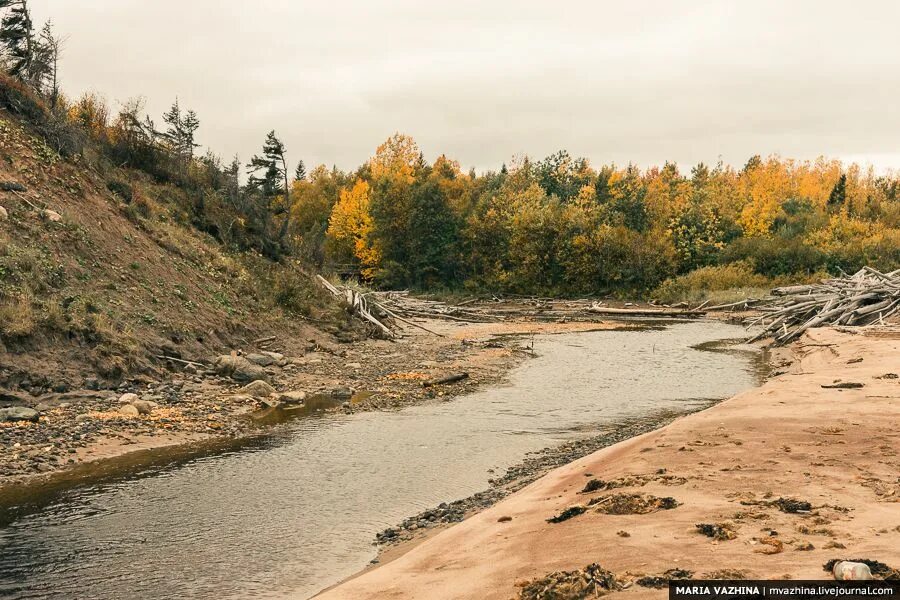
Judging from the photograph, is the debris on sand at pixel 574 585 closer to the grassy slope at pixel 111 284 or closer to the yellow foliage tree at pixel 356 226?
the grassy slope at pixel 111 284

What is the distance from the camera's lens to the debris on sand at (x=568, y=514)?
328 inches

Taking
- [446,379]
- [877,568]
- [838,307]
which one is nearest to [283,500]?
[877,568]

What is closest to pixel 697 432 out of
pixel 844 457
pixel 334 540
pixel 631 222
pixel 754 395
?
pixel 844 457

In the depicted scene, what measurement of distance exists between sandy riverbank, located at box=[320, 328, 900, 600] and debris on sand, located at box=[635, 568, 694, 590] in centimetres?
8

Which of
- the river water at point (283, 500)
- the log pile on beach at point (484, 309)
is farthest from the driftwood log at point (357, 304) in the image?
the river water at point (283, 500)

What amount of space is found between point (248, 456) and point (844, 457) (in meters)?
10.9

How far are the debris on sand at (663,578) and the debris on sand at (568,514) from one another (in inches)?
99.9

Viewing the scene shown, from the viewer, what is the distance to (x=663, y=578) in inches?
224

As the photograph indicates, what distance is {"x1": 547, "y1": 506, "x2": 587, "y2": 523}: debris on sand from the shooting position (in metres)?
8.32

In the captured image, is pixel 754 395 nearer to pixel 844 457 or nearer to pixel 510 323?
pixel 844 457

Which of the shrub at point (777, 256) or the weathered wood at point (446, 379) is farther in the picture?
the shrub at point (777, 256)

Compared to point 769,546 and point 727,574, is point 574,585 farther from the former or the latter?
point 769,546

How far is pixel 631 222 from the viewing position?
8056 centimetres

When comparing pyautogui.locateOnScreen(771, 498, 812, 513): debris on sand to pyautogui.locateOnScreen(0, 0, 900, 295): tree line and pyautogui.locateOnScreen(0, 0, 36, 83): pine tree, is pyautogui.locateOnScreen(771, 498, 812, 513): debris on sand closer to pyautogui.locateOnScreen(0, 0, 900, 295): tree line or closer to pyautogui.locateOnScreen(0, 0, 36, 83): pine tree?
pyautogui.locateOnScreen(0, 0, 36, 83): pine tree
